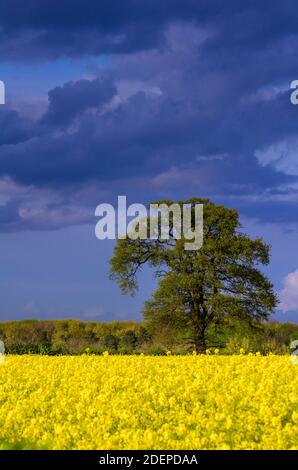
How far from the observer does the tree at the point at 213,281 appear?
42.2m

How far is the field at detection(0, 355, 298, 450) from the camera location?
9.95 m

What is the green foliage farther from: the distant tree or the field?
the field

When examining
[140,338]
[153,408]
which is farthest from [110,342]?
[153,408]

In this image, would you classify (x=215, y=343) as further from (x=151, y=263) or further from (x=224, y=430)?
(x=224, y=430)

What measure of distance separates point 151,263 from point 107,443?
35623 mm

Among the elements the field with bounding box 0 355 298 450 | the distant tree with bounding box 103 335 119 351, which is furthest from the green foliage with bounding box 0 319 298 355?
the field with bounding box 0 355 298 450

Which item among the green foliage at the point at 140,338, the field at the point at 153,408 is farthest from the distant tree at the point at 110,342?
the field at the point at 153,408

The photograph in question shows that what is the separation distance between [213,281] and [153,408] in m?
30.3

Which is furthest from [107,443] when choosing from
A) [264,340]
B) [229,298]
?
[264,340]

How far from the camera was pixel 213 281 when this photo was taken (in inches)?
1665

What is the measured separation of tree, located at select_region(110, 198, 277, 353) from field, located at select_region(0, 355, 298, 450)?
24.1m

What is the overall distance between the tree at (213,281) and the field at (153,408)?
948 inches
